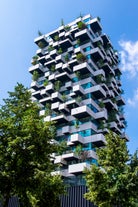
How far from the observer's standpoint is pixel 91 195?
23828mm

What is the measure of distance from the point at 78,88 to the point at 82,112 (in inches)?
227

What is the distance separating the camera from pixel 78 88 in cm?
5950

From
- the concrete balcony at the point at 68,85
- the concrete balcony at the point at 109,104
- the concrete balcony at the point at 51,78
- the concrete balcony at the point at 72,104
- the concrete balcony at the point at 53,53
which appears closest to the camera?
the concrete balcony at the point at 72,104

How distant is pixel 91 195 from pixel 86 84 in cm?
4012

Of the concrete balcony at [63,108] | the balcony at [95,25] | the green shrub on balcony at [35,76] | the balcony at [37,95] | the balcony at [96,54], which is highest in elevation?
the balcony at [95,25]

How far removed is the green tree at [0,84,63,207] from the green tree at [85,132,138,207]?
3704mm

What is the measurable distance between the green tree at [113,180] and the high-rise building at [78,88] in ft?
83.3

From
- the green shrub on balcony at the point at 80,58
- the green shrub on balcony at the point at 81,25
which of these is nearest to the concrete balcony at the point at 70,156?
the green shrub on balcony at the point at 80,58

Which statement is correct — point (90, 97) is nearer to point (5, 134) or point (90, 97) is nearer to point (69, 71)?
point (69, 71)

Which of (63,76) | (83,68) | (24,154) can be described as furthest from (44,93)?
(24,154)

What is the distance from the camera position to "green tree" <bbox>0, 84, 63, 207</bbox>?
1966cm

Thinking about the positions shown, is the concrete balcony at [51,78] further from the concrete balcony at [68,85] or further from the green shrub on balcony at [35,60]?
the green shrub on balcony at [35,60]

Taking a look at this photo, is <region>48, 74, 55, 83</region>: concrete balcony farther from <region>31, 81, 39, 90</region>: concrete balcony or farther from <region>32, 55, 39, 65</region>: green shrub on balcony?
<region>32, 55, 39, 65</region>: green shrub on balcony

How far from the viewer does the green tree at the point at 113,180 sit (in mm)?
22328
